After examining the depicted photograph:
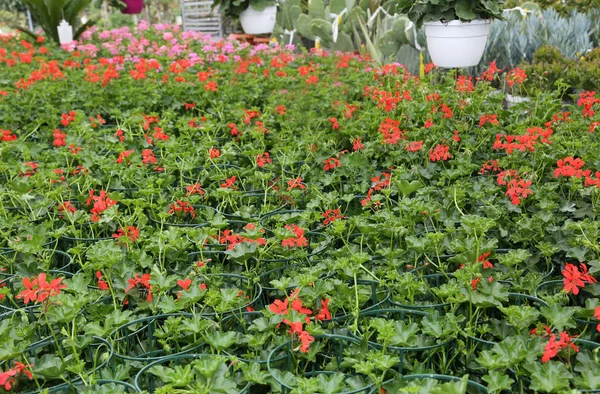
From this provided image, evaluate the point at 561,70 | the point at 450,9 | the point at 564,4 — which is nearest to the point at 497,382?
the point at 450,9

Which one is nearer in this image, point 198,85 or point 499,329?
point 499,329

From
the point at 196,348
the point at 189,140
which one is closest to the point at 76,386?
the point at 196,348

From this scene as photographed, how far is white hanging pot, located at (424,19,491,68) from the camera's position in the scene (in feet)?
16.7

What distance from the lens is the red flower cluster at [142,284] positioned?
2.31 metres

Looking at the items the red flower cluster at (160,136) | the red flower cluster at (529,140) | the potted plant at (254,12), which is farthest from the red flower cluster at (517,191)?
the potted plant at (254,12)

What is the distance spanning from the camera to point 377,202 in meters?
2.88

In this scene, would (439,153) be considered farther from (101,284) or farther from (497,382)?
(497,382)

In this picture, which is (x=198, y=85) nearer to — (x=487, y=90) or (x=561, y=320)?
(x=487, y=90)

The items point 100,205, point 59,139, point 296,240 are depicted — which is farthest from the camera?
point 59,139

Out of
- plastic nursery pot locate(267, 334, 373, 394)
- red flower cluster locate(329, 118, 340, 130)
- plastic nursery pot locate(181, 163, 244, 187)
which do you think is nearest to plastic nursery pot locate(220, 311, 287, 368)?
plastic nursery pot locate(267, 334, 373, 394)

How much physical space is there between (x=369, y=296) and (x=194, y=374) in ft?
1.97

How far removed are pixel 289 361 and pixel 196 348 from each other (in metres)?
0.26

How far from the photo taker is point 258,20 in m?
8.85

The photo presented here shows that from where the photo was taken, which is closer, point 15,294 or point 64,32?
point 15,294
